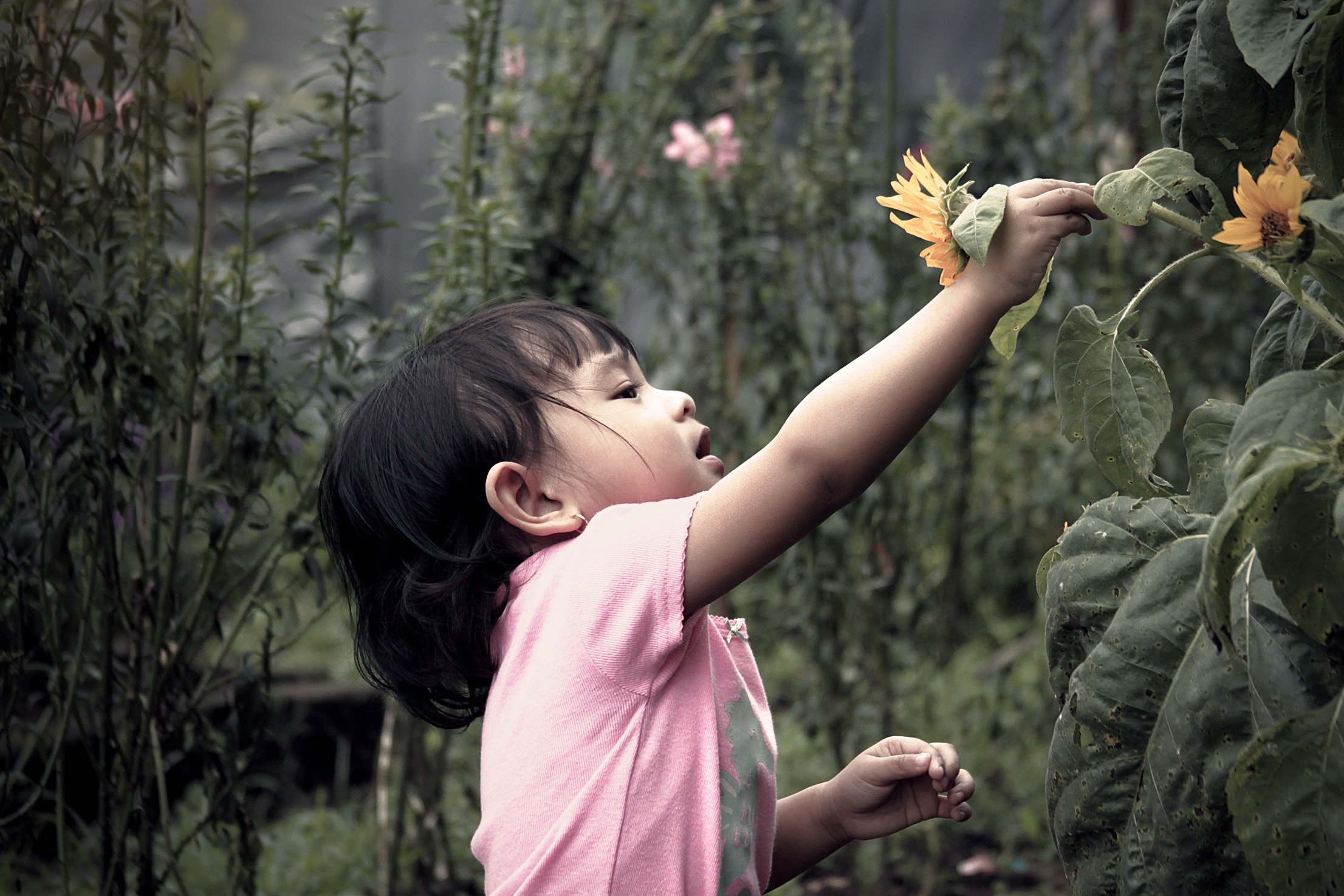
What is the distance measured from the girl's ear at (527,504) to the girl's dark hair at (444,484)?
0.9 inches

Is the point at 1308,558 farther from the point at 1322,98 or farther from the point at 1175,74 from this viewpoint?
the point at 1175,74

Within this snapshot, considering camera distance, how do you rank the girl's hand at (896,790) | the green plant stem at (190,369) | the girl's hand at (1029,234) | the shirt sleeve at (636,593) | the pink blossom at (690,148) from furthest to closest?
the pink blossom at (690,148) < the green plant stem at (190,369) < the girl's hand at (896,790) < the shirt sleeve at (636,593) < the girl's hand at (1029,234)

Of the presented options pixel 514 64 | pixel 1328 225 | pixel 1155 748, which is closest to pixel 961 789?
pixel 1155 748

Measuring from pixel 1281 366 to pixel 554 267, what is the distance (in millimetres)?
1688

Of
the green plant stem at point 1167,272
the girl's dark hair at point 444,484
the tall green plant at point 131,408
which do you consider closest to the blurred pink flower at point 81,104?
the tall green plant at point 131,408

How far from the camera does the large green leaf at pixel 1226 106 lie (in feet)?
2.62

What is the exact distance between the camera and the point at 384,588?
121 cm

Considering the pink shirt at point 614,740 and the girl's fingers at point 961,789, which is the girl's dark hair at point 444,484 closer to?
the pink shirt at point 614,740

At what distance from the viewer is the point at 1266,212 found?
71 cm

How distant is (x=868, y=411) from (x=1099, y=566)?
218 millimetres

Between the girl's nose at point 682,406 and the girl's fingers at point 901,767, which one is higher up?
the girl's nose at point 682,406

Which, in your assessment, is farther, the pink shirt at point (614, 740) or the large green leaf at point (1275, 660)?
the pink shirt at point (614, 740)

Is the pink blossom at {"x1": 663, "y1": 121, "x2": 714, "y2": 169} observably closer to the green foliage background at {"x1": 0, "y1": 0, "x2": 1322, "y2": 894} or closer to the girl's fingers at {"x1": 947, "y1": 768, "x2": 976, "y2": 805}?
the green foliage background at {"x1": 0, "y1": 0, "x2": 1322, "y2": 894}

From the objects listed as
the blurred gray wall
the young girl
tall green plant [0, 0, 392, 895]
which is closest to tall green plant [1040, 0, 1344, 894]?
the young girl
